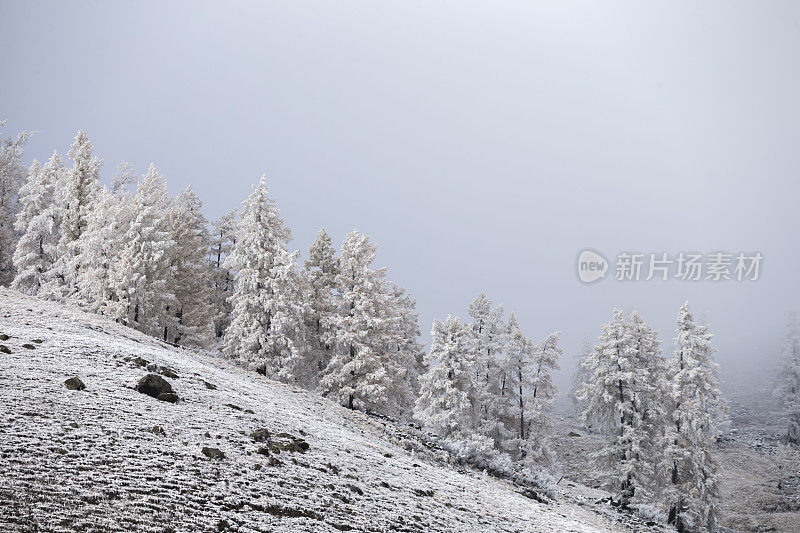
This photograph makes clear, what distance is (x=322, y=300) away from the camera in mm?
33031

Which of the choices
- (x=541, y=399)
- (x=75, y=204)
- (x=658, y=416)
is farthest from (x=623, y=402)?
(x=75, y=204)

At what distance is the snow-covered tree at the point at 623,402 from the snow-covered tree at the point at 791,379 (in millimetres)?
37958

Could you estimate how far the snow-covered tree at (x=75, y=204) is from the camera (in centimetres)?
3347

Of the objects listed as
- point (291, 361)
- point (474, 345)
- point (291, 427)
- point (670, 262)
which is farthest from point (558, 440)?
point (291, 427)

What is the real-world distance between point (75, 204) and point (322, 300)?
21691 mm

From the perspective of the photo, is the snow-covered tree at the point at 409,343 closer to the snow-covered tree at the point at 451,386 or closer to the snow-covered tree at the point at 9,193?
the snow-covered tree at the point at 451,386

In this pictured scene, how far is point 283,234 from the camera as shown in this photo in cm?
3372

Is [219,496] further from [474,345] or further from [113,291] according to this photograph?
[113,291]

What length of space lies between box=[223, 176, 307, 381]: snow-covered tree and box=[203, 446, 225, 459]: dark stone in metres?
17.8

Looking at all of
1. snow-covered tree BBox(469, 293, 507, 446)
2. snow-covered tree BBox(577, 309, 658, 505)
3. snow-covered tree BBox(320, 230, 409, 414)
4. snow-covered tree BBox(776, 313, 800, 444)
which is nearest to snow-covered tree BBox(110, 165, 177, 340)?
snow-covered tree BBox(320, 230, 409, 414)

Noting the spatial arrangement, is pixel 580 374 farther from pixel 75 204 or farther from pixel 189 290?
pixel 75 204

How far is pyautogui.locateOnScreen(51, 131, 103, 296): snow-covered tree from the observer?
3347 centimetres

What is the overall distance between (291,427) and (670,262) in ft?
107

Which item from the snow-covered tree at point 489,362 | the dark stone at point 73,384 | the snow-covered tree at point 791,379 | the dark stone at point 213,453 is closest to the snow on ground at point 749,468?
the snow-covered tree at point 791,379
